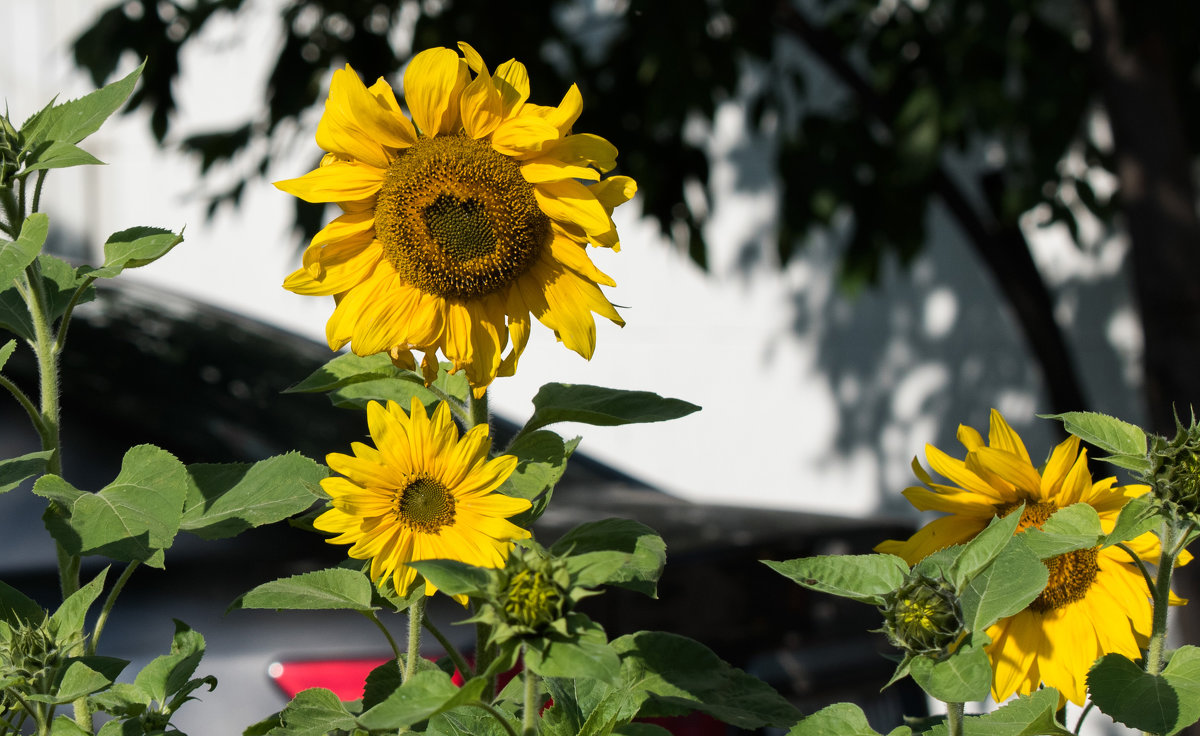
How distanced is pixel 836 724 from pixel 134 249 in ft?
1.81

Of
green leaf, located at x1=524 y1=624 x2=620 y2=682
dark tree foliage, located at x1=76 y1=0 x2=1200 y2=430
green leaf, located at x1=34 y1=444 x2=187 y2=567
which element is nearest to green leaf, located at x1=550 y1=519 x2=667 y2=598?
green leaf, located at x1=524 y1=624 x2=620 y2=682

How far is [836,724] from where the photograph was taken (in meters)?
0.73

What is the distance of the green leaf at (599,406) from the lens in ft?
2.64

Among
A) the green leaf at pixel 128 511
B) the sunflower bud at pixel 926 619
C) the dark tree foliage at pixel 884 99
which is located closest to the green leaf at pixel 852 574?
the sunflower bud at pixel 926 619

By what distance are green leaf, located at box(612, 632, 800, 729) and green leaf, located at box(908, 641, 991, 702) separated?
0.14m

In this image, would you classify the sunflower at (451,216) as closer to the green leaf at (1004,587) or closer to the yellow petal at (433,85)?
the yellow petal at (433,85)

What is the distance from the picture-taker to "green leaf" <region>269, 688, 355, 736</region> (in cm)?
75

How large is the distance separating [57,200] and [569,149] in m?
10.2

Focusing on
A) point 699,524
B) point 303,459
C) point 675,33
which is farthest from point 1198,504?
point 675,33

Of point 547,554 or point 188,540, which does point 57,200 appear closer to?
point 188,540

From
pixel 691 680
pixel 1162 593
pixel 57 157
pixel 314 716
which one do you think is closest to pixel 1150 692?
pixel 1162 593

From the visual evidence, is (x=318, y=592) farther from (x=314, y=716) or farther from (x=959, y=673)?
(x=959, y=673)

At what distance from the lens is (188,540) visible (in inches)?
78.2

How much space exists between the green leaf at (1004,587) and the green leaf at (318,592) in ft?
1.32
